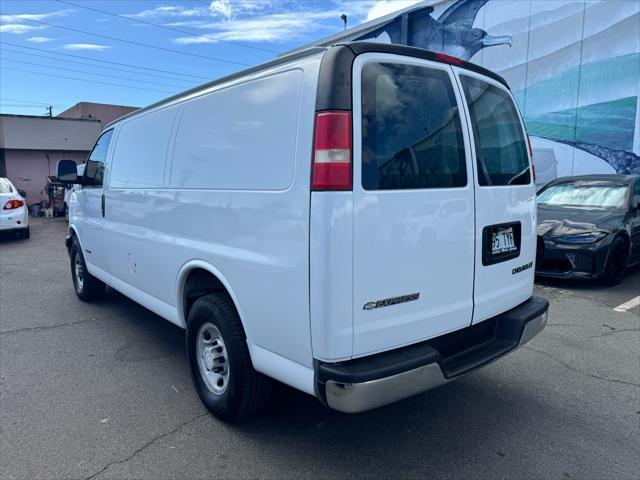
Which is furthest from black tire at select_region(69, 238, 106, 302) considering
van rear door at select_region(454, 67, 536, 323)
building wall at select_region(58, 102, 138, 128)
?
building wall at select_region(58, 102, 138, 128)

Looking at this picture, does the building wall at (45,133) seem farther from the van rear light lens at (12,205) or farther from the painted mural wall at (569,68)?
the painted mural wall at (569,68)

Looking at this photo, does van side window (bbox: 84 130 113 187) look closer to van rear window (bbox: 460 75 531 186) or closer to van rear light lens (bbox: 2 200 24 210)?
van rear window (bbox: 460 75 531 186)

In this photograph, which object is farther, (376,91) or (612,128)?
(612,128)

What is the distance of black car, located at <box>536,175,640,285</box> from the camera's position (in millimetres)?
6781

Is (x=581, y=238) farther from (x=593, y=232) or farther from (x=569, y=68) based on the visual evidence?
(x=569, y=68)

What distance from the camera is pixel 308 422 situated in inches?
131

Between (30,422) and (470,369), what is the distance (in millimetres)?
2890

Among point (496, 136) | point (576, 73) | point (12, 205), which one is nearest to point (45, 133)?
point (12, 205)

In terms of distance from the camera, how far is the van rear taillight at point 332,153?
237 cm

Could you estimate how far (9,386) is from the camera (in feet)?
12.8

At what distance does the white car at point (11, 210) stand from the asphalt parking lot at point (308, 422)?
8424mm

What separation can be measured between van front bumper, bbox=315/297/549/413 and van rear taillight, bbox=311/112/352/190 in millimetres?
886

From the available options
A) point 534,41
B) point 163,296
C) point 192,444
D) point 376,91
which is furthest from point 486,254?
point 534,41

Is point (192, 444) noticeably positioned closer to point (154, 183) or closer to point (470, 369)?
point (470, 369)
